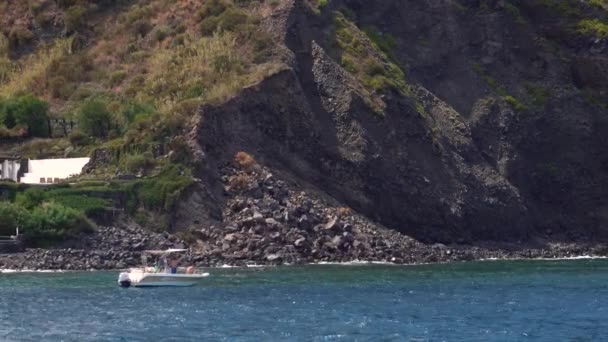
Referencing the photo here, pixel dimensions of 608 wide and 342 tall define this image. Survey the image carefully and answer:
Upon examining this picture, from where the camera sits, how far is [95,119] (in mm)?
110812

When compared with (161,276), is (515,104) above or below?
above

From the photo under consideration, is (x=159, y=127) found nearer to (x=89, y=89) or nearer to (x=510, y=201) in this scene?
(x=89, y=89)

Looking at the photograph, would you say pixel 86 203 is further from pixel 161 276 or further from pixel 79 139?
pixel 161 276

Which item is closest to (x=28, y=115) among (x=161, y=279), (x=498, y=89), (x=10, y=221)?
(x=10, y=221)

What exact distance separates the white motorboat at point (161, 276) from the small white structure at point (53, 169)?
73.4 ft

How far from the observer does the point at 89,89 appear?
394 feet

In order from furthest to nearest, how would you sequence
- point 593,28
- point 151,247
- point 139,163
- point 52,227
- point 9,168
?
point 593,28 → point 9,168 → point 139,163 → point 52,227 → point 151,247

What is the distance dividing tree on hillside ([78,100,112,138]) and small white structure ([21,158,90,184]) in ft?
16.5

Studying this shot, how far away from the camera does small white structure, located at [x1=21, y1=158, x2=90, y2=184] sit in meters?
105

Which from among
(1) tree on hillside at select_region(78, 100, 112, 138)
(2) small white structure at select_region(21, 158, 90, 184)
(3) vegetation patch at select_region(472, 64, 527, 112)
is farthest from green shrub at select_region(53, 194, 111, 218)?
(3) vegetation patch at select_region(472, 64, 527, 112)

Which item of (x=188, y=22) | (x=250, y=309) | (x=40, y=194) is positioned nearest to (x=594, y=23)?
(x=188, y=22)

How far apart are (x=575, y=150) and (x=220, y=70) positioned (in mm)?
30592

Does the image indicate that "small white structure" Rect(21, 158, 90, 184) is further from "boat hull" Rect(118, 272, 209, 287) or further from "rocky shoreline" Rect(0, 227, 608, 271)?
"boat hull" Rect(118, 272, 209, 287)

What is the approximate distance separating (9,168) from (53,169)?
3190mm
